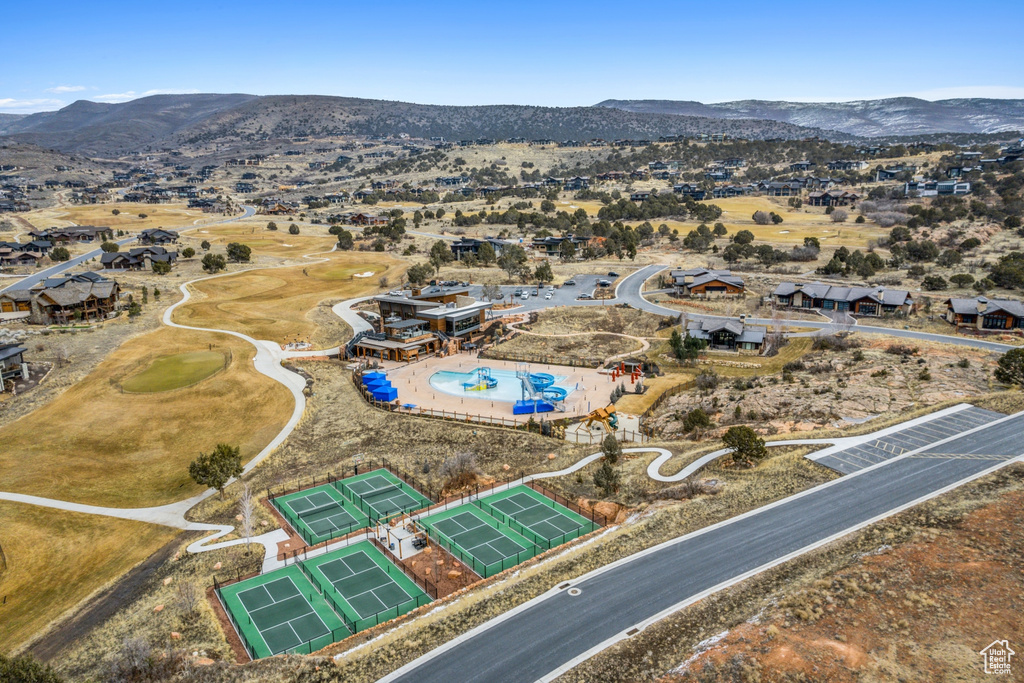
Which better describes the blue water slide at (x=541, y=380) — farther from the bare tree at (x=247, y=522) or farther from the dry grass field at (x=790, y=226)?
the dry grass field at (x=790, y=226)

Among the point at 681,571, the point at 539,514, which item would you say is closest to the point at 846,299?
the point at 539,514

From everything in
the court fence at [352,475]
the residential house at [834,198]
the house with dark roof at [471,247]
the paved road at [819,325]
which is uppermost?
the residential house at [834,198]

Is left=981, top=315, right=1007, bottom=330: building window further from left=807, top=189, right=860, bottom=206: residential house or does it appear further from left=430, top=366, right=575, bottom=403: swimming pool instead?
left=807, top=189, right=860, bottom=206: residential house

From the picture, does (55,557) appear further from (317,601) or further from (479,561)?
(479,561)

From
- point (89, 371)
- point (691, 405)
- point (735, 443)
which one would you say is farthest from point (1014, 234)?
point (89, 371)

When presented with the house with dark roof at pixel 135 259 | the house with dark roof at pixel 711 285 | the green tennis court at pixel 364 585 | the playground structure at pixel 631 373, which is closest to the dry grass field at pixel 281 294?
the house with dark roof at pixel 135 259

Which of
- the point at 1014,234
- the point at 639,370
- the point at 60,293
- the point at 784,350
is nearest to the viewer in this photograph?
the point at 639,370

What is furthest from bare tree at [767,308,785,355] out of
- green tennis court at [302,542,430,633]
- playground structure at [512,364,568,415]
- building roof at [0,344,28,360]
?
building roof at [0,344,28,360]

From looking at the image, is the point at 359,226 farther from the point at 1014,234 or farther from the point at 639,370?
the point at 1014,234
